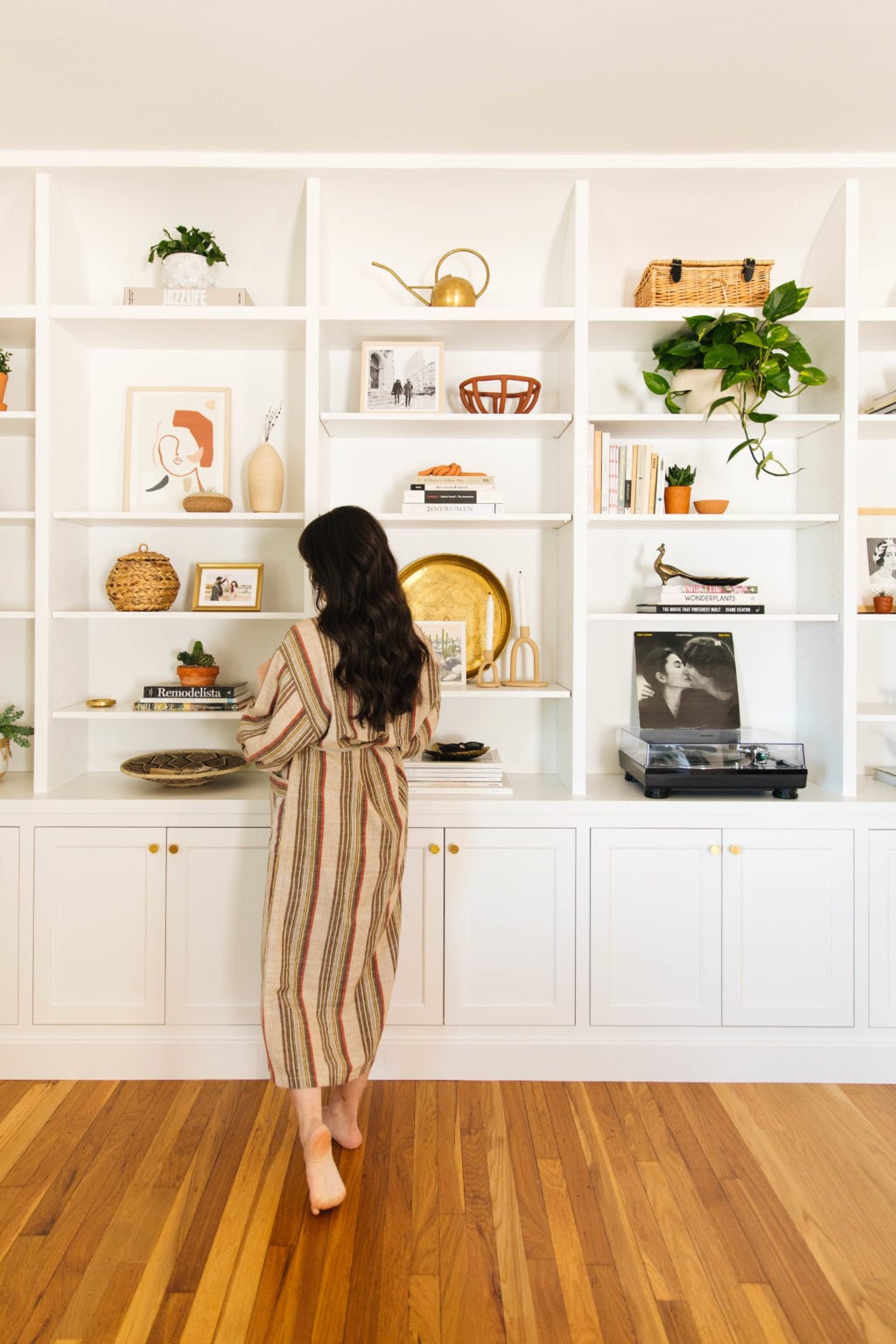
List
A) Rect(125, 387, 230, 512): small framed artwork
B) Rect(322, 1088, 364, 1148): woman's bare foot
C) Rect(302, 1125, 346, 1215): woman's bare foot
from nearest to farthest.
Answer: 1. Rect(302, 1125, 346, 1215): woman's bare foot
2. Rect(322, 1088, 364, 1148): woman's bare foot
3. Rect(125, 387, 230, 512): small framed artwork

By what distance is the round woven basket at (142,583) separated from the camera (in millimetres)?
2920

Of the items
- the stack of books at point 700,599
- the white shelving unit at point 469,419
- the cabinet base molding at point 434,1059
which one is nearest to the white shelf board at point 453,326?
the white shelving unit at point 469,419

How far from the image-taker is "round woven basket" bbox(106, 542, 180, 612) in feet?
9.58

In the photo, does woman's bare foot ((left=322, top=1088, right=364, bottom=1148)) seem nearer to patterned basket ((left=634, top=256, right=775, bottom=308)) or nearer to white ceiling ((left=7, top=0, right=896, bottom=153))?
patterned basket ((left=634, top=256, right=775, bottom=308))

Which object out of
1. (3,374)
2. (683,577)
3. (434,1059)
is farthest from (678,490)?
(3,374)

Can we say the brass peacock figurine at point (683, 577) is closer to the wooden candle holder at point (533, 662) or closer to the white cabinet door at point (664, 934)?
the wooden candle holder at point (533, 662)

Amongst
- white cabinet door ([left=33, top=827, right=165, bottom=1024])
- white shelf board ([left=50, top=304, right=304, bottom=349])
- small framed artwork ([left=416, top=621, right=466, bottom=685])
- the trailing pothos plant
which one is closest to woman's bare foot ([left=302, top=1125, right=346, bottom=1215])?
white cabinet door ([left=33, top=827, right=165, bottom=1024])

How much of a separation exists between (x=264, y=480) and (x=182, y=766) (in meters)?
0.92

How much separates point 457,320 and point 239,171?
795mm

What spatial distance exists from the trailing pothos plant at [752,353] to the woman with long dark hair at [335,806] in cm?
129

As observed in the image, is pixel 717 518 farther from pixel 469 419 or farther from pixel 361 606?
pixel 361 606

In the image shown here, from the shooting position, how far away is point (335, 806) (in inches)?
85.9

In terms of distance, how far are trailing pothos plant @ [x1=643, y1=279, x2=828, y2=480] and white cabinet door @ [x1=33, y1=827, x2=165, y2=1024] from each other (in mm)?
2131

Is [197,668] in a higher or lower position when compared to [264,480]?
lower
